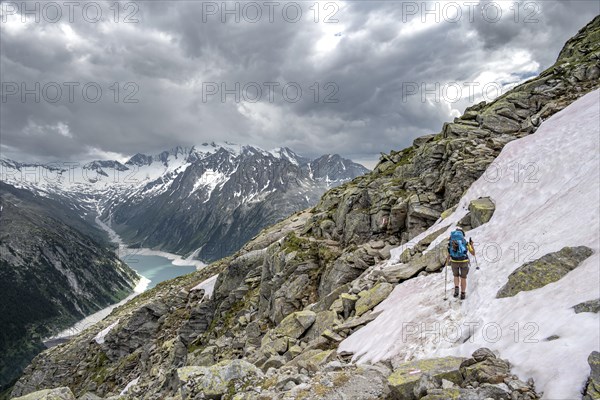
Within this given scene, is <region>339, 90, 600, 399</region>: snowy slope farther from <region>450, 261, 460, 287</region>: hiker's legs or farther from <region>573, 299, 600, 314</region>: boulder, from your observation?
<region>450, 261, 460, 287</region>: hiker's legs

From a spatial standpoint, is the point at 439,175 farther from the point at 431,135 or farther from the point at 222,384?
the point at 222,384

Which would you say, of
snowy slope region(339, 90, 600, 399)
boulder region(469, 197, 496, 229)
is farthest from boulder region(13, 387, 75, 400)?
boulder region(469, 197, 496, 229)

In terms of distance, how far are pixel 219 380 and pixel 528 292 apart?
14.2 m

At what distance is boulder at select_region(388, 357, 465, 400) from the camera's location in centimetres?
1031

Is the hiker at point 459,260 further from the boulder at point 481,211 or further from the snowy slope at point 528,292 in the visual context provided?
the boulder at point 481,211

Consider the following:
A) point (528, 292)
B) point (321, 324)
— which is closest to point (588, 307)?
point (528, 292)

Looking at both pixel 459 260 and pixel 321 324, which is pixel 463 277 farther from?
pixel 321 324

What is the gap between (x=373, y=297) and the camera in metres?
22.0

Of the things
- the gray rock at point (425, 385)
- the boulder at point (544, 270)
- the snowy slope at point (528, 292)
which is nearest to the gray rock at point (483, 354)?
the snowy slope at point (528, 292)

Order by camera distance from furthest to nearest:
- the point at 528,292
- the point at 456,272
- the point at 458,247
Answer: the point at 458,247
the point at 456,272
the point at 528,292

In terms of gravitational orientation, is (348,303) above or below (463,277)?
below

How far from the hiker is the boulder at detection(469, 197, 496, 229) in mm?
6652

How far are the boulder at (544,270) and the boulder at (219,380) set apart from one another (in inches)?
473

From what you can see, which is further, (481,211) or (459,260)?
(481,211)
